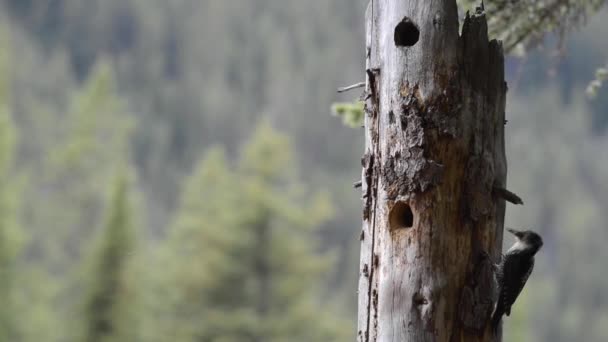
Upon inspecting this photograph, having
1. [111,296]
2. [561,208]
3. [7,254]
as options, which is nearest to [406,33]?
[111,296]

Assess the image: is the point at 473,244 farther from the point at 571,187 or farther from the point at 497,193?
the point at 571,187

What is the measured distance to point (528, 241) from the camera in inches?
168

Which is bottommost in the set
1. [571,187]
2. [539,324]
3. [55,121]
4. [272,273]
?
[272,273]

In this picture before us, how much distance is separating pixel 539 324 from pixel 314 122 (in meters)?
33.8

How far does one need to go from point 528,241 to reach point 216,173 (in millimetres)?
21336

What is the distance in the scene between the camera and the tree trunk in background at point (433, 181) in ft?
12.5

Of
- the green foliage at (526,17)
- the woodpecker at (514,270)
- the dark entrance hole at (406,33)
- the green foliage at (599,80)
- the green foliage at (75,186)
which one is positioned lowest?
the woodpecker at (514,270)


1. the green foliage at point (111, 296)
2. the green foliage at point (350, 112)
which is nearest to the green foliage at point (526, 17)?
the green foliage at point (350, 112)

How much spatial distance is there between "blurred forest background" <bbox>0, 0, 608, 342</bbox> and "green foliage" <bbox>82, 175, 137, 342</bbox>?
34 mm

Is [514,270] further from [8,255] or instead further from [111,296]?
[8,255]

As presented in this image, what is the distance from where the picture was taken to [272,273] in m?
17.0

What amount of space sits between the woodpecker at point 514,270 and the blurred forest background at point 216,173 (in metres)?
2.48

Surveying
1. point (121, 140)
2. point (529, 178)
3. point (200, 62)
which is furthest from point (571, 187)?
point (121, 140)

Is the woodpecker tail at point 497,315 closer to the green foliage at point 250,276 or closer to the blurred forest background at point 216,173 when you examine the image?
the blurred forest background at point 216,173
